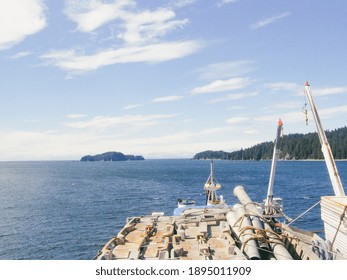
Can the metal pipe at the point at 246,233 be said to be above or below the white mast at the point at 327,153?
below

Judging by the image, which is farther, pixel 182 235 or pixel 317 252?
pixel 182 235

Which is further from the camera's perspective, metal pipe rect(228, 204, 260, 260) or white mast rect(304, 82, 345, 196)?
white mast rect(304, 82, 345, 196)

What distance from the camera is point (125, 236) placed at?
22828 mm

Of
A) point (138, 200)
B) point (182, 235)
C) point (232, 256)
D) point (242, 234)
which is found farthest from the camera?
point (138, 200)

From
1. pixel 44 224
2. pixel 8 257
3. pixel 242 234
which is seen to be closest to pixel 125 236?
pixel 242 234

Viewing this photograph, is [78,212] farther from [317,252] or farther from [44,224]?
[317,252]

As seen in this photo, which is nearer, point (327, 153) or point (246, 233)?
point (246, 233)

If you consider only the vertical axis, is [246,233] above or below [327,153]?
below

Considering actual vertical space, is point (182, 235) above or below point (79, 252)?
above

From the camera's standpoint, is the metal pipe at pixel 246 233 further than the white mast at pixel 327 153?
No

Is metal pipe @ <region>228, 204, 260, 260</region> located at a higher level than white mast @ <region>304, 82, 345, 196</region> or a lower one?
lower

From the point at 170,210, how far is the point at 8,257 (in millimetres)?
34337
